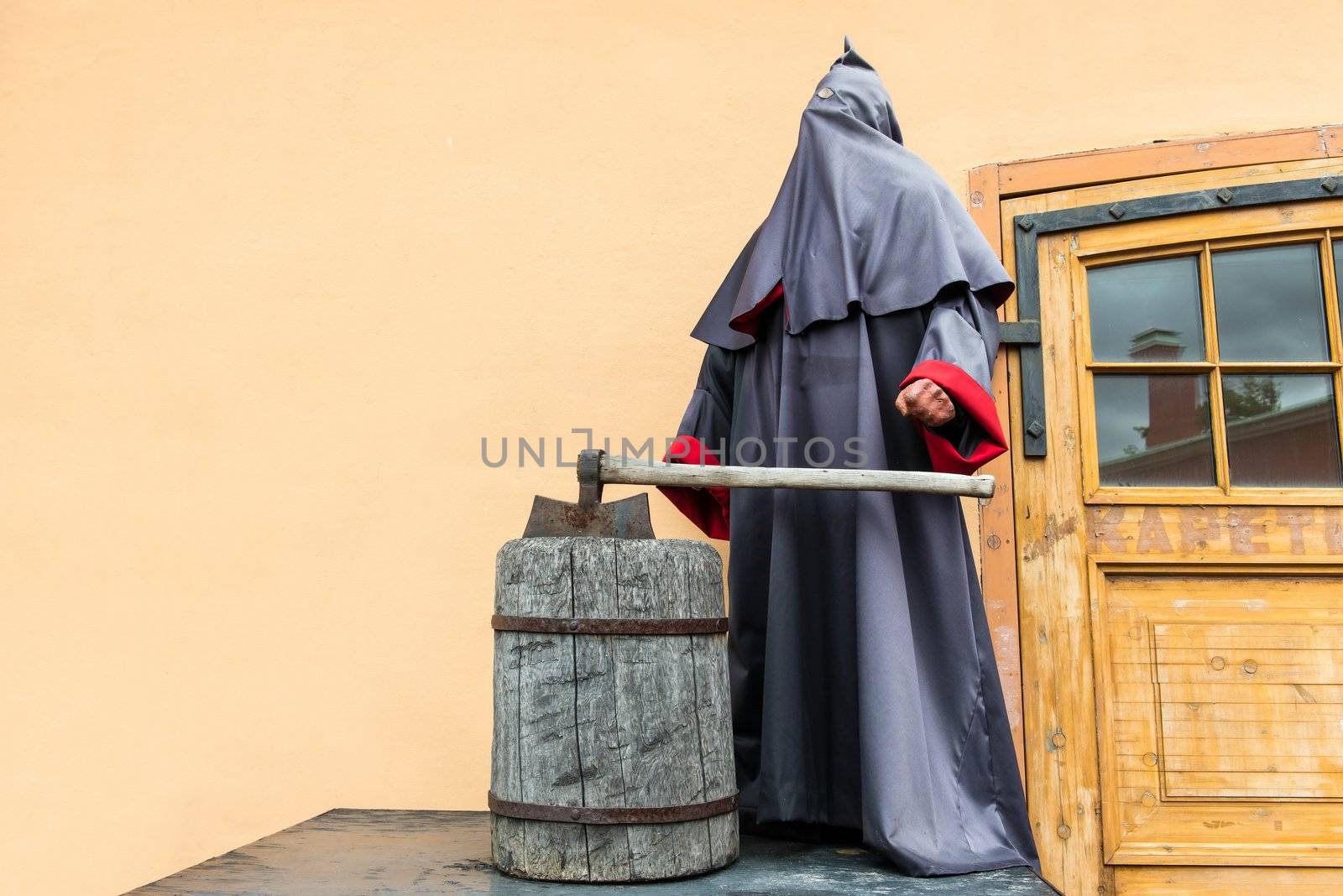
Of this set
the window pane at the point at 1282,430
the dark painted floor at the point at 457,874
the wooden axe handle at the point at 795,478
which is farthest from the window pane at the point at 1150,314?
the dark painted floor at the point at 457,874

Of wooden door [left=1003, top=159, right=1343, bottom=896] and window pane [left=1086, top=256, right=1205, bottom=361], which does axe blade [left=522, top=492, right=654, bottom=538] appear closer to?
wooden door [left=1003, top=159, right=1343, bottom=896]

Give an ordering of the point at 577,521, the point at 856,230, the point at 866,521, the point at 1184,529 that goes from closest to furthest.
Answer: the point at 577,521
the point at 866,521
the point at 856,230
the point at 1184,529

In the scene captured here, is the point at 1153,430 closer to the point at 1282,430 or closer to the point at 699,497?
the point at 1282,430

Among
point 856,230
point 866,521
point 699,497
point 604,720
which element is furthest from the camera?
point 699,497

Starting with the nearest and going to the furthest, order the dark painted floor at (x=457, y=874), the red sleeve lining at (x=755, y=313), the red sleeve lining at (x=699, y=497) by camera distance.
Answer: the dark painted floor at (x=457, y=874) → the red sleeve lining at (x=755, y=313) → the red sleeve lining at (x=699, y=497)

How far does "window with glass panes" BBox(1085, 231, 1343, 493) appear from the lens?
2754 millimetres

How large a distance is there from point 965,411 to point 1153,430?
3.05 ft

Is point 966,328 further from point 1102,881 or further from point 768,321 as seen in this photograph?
point 1102,881

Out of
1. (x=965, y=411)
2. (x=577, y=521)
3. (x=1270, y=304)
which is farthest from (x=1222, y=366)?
(x=577, y=521)

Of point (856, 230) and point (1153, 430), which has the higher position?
point (856, 230)

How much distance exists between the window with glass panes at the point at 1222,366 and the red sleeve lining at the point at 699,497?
985mm

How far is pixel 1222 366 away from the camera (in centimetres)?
277

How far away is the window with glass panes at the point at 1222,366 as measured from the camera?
2.75 metres

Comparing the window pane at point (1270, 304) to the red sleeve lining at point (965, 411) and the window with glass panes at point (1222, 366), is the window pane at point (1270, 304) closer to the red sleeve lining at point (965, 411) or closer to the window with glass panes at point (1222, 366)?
the window with glass panes at point (1222, 366)
